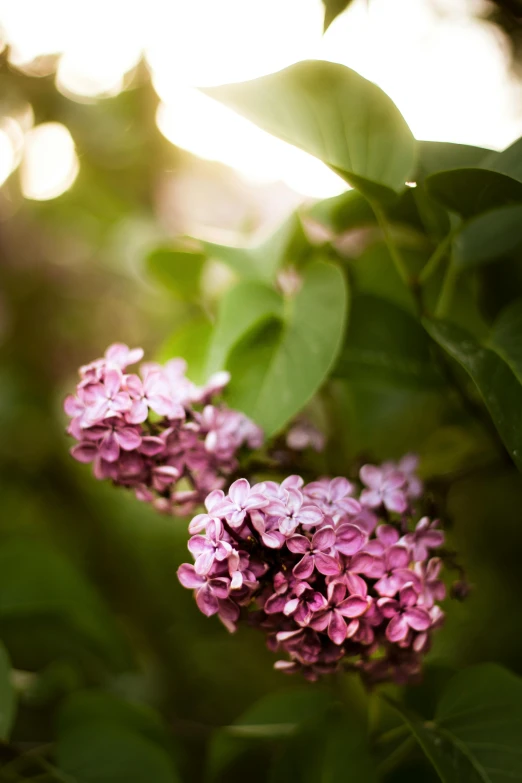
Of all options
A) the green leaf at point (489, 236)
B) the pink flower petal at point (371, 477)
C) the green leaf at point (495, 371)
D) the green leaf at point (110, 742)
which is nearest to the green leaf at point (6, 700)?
the green leaf at point (110, 742)

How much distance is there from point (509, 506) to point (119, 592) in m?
0.82

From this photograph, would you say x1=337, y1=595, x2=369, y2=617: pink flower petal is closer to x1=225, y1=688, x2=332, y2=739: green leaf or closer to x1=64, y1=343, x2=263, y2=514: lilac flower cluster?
x1=64, y1=343, x2=263, y2=514: lilac flower cluster

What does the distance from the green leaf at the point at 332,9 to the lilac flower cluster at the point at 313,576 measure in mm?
397

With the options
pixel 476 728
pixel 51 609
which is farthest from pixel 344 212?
pixel 51 609

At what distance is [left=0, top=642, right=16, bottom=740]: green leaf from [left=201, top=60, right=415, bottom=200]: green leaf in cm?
54

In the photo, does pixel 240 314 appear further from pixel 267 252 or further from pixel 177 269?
pixel 177 269

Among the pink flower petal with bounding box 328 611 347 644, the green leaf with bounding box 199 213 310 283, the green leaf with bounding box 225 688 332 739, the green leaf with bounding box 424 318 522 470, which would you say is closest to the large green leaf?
the green leaf with bounding box 225 688 332 739

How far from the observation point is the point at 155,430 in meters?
0.51

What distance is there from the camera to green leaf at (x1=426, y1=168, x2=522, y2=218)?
0.45 metres

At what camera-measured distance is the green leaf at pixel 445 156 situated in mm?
563

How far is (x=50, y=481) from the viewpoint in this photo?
1422 millimetres

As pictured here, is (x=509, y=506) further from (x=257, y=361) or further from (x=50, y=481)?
(x=50, y=481)

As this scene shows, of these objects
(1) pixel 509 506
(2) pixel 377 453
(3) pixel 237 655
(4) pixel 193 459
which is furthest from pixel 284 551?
(3) pixel 237 655

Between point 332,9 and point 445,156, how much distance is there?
6.4 inches
